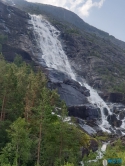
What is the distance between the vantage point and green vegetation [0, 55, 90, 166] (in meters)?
29.4

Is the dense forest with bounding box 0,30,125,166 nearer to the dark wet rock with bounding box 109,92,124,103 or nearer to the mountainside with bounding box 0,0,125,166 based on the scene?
the mountainside with bounding box 0,0,125,166

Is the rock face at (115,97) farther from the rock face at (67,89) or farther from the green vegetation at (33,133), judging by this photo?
the green vegetation at (33,133)

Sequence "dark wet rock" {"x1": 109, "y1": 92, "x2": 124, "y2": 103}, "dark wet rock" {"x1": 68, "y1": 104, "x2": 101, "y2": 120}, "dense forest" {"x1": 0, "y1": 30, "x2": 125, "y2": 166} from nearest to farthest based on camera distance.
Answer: "dense forest" {"x1": 0, "y1": 30, "x2": 125, "y2": 166} → "dark wet rock" {"x1": 68, "y1": 104, "x2": 101, "y2": 120} → "dark wet rock" {"x1": 109, "y1": 92, "x2": 124, "y2": 103}

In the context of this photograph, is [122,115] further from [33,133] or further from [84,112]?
[33,133]

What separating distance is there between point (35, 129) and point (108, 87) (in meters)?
73.6

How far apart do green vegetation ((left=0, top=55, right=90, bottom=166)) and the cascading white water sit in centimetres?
5252

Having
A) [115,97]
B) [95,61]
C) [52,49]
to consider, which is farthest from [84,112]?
[52,49]

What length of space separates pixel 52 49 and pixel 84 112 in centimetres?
6098

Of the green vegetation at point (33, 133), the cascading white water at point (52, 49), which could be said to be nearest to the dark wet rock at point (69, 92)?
the cascading white water at point (52, 49)

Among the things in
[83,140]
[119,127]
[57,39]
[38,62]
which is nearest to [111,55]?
[57,39]

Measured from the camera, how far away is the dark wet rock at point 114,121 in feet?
236

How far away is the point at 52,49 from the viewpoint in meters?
125

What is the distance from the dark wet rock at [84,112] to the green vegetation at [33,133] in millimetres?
28938

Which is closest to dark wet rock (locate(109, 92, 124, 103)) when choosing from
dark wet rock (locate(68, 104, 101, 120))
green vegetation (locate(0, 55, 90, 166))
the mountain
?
the mountain
